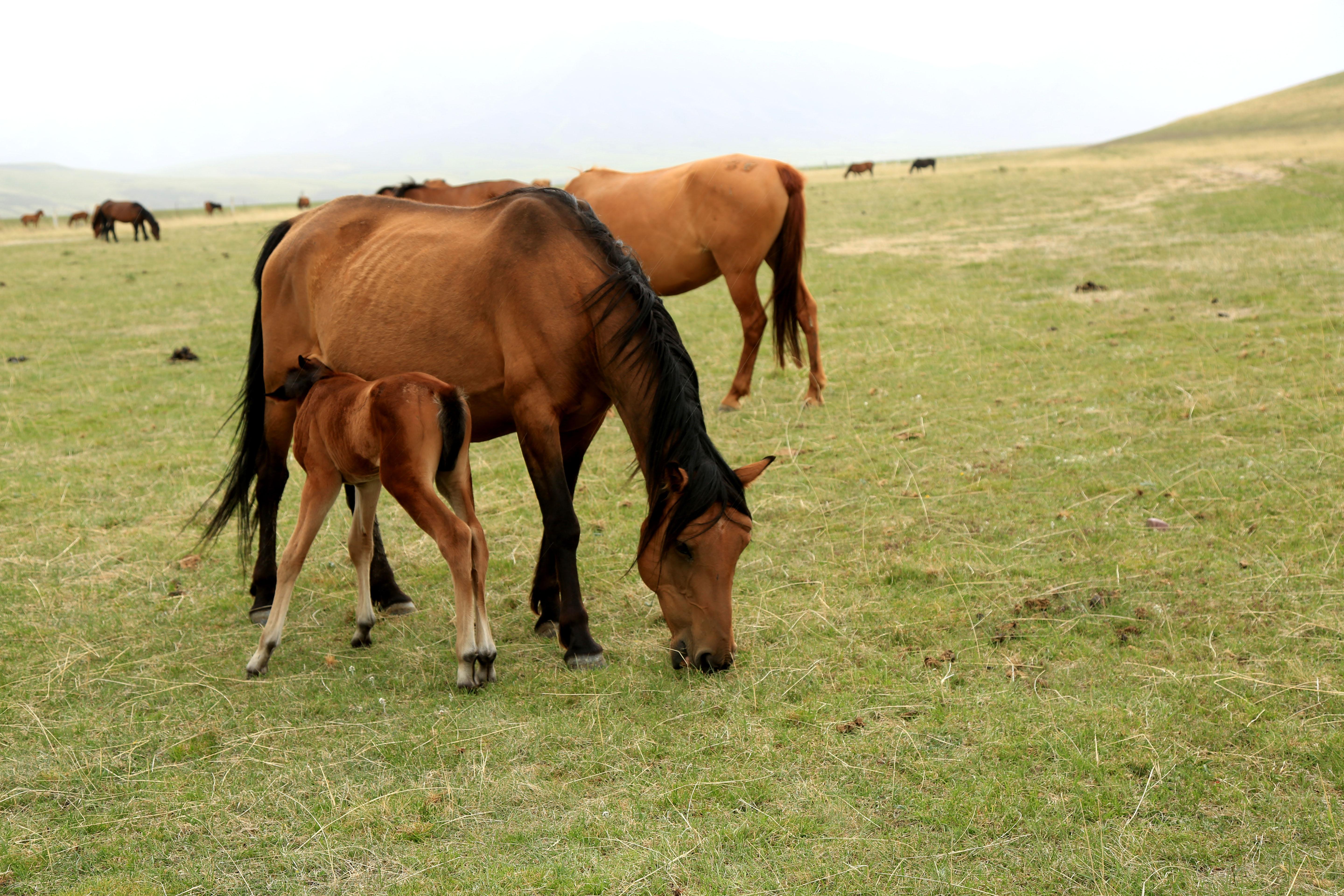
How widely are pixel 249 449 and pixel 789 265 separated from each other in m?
5.50

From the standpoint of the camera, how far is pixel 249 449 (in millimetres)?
5613

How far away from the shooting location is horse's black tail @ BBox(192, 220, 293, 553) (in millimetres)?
5559

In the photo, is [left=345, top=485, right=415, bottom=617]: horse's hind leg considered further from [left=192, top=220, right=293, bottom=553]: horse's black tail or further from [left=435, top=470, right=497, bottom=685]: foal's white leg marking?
[left=435, top=470, right=497, bottom=685]: foal's white leg marking

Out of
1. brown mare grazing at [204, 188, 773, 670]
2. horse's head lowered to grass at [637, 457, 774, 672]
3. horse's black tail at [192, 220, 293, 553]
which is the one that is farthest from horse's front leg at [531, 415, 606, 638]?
horse's black tail at [192, 220, 293, 553]

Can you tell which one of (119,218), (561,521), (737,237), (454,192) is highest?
(119,218)

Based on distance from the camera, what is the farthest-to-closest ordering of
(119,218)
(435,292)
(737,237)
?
1. (119,218)
2. (737,237)
3. (435,292)

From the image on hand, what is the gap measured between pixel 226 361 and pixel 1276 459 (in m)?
11.7

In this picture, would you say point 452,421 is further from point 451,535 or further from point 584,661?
point 584,661

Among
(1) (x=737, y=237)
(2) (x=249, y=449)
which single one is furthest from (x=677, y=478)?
(1) (x=737, y=237)

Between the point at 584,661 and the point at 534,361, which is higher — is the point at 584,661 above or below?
below

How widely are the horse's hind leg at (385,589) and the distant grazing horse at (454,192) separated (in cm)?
792

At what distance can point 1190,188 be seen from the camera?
26391 mm

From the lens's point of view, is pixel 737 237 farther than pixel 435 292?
Yes

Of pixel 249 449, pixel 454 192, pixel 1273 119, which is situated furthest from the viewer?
pixel 1273 119
